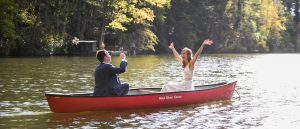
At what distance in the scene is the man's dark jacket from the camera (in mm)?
15359

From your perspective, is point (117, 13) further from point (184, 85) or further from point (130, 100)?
point (130, 100)

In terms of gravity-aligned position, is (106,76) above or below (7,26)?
below

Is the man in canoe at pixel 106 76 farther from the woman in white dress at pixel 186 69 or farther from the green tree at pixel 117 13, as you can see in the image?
the green tree at pixel 117 13

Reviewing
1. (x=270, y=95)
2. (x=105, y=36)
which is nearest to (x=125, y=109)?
(x=270, y=95)

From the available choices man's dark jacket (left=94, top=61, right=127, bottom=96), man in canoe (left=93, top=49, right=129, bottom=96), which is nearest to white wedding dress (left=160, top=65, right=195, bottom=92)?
man in canoe (left=93, top=49, right=129, bottom=96)

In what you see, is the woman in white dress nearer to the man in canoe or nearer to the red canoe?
the red canoe

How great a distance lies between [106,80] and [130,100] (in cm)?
104

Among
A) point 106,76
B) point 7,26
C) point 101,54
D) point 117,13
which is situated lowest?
point 106,76

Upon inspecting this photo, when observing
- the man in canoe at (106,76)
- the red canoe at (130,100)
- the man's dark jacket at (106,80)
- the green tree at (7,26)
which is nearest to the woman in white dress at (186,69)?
the red canoe at (130,100)

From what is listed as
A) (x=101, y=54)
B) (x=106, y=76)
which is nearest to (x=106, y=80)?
(x=106, y=76)

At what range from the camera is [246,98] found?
2012 cm

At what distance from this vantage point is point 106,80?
15602 mm

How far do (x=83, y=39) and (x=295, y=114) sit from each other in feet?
164

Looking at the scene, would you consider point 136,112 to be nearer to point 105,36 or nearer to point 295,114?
point 295,114
